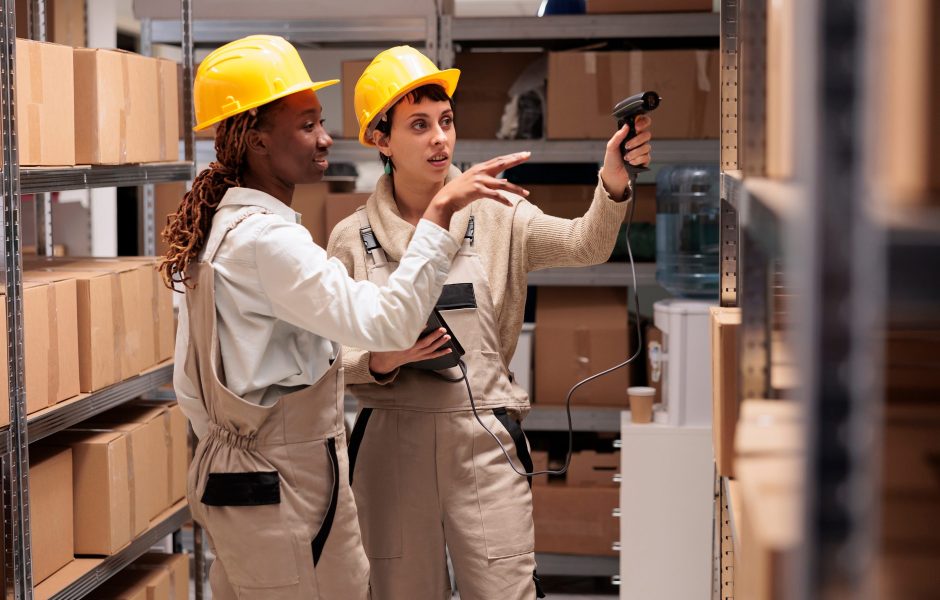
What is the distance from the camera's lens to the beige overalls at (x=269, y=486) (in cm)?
216

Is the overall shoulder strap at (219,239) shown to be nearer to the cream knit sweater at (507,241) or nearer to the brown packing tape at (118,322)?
the cream knit sweater at (507,241)

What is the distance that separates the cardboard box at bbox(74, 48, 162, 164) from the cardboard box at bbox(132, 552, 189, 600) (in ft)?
4.14

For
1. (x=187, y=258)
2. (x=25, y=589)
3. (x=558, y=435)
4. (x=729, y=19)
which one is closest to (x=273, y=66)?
(x=187, y=258)

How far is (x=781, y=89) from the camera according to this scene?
1.14m

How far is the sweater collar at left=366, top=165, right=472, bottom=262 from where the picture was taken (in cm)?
265

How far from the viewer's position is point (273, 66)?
7.48 ft

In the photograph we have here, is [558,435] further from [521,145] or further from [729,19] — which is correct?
[729,19]

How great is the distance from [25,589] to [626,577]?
204cm

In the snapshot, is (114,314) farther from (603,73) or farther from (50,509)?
(603,73)

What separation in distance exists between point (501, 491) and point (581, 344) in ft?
6.33

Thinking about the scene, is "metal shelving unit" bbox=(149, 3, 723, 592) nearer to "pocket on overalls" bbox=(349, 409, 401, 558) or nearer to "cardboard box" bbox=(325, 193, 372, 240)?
"cardboard box" bbox=(325, 193, 372, 240)

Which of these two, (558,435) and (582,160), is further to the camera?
(558,435)

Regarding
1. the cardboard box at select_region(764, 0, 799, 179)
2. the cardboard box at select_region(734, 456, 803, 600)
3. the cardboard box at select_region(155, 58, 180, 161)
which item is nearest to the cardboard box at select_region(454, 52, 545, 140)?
the cardboard box at select_region(155, 58, 180, 161)

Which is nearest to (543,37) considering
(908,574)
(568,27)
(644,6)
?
(568,27)
